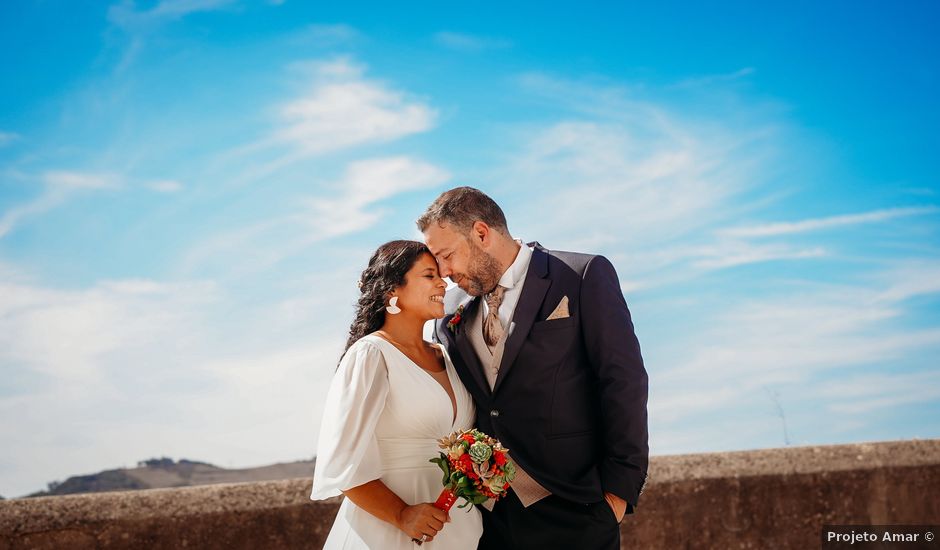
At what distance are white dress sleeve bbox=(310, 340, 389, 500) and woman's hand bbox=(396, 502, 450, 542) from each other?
7.0 inches

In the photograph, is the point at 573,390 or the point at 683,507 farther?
the point at 683,507

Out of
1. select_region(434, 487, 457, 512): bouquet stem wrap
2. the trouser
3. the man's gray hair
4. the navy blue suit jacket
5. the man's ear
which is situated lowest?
the trouser

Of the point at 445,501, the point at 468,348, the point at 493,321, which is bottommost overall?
the point at 445,501

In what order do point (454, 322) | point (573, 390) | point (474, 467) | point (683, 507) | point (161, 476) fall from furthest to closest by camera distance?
point (161, 476) → point (683, 507) → point (454, 322) → point (573, 390) → point (474, 467)

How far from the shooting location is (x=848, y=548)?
439cm

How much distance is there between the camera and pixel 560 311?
326cm

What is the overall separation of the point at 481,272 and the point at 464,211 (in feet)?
0.85

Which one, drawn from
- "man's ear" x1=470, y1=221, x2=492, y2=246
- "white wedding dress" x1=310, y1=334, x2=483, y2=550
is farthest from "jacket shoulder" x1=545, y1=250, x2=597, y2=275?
"white wedding dress" x1=310, y1=334, x2=483, y2=550

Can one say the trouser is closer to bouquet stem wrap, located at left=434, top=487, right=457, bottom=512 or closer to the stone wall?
bouquet stem wrap, located at left=434, top=487, right=457, bottom=512

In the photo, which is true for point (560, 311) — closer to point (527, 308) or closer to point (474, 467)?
point (527, 308)

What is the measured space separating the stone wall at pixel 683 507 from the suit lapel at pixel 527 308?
133cm

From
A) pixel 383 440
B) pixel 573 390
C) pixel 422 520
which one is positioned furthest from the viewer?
pixel 573 390

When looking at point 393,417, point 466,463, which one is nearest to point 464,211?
point 393,417

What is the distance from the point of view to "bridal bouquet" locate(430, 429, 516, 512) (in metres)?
2.73
